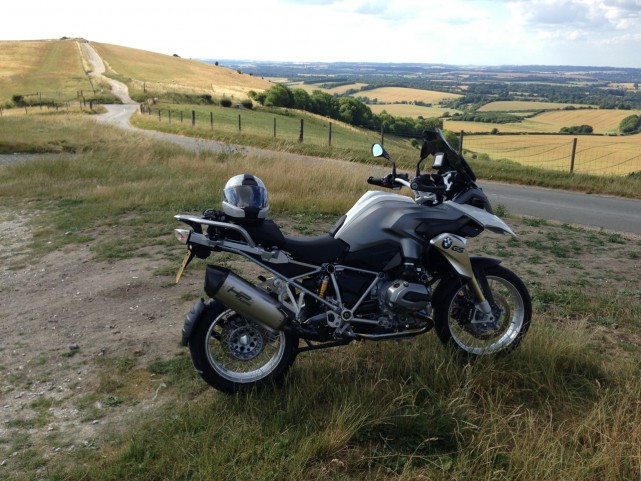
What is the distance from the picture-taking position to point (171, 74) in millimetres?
91062

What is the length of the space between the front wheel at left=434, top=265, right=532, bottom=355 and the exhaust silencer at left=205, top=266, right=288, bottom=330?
1.19 metres

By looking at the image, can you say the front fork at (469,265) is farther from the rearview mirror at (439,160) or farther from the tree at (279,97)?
the tree at (279,97)

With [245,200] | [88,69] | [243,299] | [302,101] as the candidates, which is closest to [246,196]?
[245,200]

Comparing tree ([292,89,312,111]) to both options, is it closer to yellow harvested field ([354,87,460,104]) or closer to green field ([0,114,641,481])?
yellow harvested field ([354,87,460,104])

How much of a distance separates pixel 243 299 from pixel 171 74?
94534 millimetres

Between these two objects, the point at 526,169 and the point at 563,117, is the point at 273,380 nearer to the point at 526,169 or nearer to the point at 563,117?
the point at 526,169

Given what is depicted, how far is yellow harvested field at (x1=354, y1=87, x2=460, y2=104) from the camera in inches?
3585

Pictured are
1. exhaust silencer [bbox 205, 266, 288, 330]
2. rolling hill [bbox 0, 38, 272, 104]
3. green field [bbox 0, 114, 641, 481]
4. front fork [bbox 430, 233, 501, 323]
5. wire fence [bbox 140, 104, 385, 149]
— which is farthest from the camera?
rolling hill [bbox 0, 38, 272, 104]

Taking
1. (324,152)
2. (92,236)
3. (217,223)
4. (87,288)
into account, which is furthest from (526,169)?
(217,223)

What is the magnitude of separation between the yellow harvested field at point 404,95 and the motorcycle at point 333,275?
286ft

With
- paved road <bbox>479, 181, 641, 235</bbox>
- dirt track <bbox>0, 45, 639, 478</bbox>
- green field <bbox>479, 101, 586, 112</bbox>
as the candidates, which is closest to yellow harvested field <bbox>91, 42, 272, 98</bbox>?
green field <bbox>479, 101, 586, 112</bbox>

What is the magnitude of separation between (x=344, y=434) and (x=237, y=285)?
1056 mm

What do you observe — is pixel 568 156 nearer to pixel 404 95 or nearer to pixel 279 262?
pixel 279 262

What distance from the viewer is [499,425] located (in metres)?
3.13
